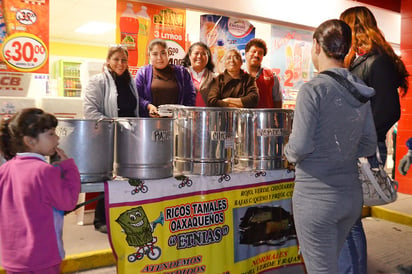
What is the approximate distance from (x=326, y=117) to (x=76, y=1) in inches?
244

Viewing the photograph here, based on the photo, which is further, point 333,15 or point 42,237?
point 333,15

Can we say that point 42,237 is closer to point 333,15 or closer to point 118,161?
point 118,161

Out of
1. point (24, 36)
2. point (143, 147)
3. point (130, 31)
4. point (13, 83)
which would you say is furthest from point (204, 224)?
point (130, 31)

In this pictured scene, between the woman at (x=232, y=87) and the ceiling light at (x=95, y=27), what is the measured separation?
20.4 ft

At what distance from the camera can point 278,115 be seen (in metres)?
2.52

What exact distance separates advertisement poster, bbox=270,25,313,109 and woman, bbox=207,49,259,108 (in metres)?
2.13

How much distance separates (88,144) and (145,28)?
3.01m

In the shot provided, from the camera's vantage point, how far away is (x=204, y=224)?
7.69 feet

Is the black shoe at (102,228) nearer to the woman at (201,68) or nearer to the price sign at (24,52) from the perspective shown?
the woman at (201,68)

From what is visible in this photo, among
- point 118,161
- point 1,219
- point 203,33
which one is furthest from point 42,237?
point 203,33

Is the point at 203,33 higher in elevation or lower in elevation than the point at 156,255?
higher

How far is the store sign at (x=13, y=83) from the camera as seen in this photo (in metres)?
4.03

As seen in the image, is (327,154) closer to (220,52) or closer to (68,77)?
(220,52)

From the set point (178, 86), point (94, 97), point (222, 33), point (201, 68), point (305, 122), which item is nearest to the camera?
point (305, 122)
